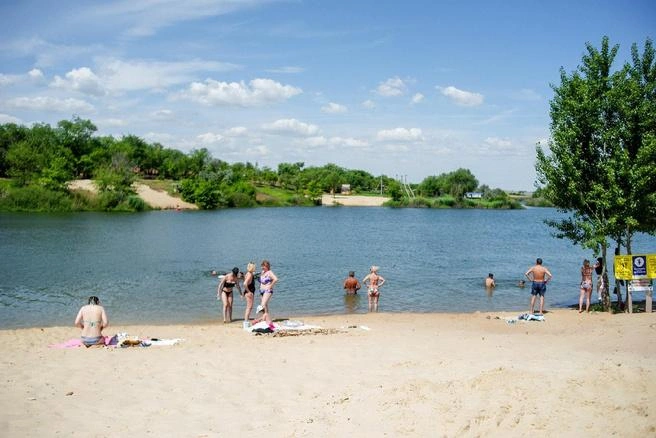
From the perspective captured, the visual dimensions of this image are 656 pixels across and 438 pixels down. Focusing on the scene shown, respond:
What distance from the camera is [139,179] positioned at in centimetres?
12338

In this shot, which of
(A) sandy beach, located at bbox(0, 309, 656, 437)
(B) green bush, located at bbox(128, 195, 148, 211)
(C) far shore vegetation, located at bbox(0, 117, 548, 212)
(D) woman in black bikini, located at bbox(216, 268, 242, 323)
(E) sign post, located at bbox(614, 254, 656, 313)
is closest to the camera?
(A) sandy beach, located at bbox(0, 309, 656, 437)

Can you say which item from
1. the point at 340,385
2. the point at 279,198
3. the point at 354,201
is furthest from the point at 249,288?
the point at 354,201

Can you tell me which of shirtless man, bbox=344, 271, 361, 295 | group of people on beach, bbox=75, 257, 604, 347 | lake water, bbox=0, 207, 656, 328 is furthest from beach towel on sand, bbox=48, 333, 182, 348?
shirtless man, bbox=344, 271, 361, 295

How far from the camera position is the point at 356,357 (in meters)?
14.2

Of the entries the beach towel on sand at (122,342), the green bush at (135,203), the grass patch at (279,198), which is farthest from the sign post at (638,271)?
the grass patch at (279,198)

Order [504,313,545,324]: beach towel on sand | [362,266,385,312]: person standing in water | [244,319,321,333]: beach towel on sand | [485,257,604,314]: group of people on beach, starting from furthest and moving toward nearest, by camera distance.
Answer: [362,266,385,312]: person standing in water < [485,257,604,314]: group of people on beach < [504,313,545,324]: beach towel on sand < [244,319,321,333]: beach towel on sand

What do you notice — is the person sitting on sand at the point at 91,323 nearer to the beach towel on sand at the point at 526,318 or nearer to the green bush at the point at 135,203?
the beach towel on sand at the point at 526,318

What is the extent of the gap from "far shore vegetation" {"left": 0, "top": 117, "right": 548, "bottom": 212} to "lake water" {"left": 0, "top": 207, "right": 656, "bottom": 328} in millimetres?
10631

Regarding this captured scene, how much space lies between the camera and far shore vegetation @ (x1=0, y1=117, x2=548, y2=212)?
88062 mm

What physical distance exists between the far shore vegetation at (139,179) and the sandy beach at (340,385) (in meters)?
11.8

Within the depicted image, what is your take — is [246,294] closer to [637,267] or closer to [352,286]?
[352,286]

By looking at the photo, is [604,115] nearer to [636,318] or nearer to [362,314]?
[636,318]

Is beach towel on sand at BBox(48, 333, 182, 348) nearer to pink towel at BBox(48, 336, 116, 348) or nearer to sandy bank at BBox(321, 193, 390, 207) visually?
pink towel at BBox(48, 336, 116, 348)

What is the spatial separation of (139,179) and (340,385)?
12074 cm
